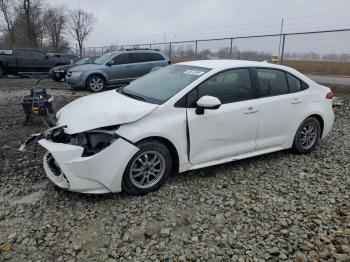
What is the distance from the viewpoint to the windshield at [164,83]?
3895mm

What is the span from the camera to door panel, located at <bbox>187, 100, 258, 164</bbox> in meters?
3.80

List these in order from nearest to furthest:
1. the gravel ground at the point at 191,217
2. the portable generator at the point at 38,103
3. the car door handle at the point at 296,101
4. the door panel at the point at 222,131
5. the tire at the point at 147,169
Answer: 1. the gravel ground at the point at 191,217
2. the tire at the point at 147,169
3. the door panel at the point at 222,131
4. the car door handle at the point at 296,101
5. the portable generator at the point at 38,103

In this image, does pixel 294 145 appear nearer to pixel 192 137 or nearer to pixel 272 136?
pixel 272 136

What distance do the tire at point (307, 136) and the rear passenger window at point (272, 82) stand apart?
2.37ft

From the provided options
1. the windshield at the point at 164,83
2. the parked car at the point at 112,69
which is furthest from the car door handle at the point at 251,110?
the parked car at the point at 112,69

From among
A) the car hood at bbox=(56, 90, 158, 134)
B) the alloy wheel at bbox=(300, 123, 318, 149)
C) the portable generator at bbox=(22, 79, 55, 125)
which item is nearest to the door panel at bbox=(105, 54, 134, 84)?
the portable generator at bbox=(22, 79, 55, 125)

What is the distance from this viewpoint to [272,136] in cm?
459

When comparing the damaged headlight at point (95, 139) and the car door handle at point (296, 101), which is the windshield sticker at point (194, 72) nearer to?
the damaged headlight at point (95, 139)

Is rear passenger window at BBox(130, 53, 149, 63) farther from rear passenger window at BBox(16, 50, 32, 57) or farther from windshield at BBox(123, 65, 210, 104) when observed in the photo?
windshield at BBox(123, 65, 210, 104)

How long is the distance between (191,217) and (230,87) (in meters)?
1.83

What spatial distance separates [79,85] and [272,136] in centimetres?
871

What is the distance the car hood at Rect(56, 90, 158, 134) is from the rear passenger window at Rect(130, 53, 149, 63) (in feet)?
27.7

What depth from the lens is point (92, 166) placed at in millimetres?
3201

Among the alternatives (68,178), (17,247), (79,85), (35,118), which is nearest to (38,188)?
(68,178)
